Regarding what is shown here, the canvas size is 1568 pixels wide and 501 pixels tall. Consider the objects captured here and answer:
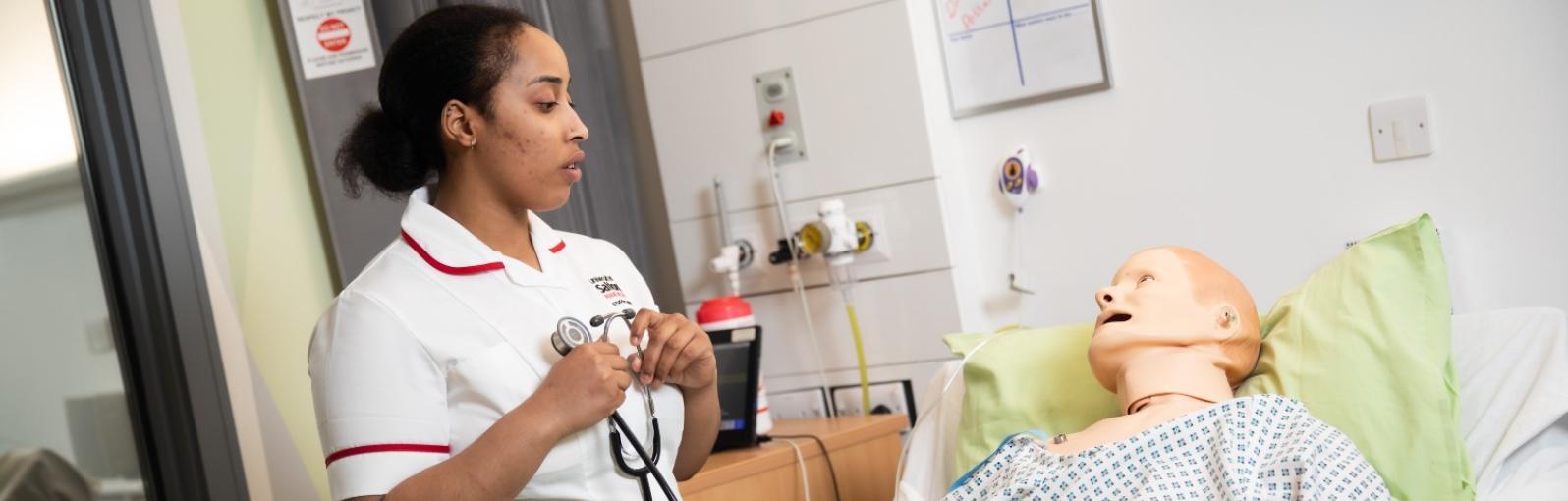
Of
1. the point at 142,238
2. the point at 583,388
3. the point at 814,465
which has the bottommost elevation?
the point at 814,465

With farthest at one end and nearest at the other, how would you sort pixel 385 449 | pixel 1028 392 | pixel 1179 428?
pixel 1028 392
pixel 1179 428
pixel 385 449

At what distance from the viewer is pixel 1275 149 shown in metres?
2.25

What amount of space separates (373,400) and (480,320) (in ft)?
0.47

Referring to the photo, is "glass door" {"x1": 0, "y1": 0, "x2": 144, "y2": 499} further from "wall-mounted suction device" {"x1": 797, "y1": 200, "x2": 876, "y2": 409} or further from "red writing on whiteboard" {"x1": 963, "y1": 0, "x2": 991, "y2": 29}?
"red writing on whiteboard" {"x1": 963, "y1": 0, "x2": 991, "y2": 29}

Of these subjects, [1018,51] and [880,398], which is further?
[880,398]

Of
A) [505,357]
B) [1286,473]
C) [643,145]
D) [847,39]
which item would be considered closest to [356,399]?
[505,357]

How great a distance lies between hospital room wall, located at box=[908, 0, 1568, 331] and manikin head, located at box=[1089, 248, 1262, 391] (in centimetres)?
54

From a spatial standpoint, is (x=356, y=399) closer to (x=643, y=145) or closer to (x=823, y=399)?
(x=823, y=399)

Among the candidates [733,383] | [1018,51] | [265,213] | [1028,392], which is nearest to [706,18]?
[1018,51]

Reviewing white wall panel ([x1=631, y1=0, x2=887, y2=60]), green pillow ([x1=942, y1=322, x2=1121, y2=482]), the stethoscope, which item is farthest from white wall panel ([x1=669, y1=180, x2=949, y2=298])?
the stethoscope

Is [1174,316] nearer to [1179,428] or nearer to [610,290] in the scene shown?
[1179,428]

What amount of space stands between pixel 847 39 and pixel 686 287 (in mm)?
640

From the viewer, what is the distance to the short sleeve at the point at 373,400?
121 centimetres

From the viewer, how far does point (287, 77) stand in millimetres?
2529
